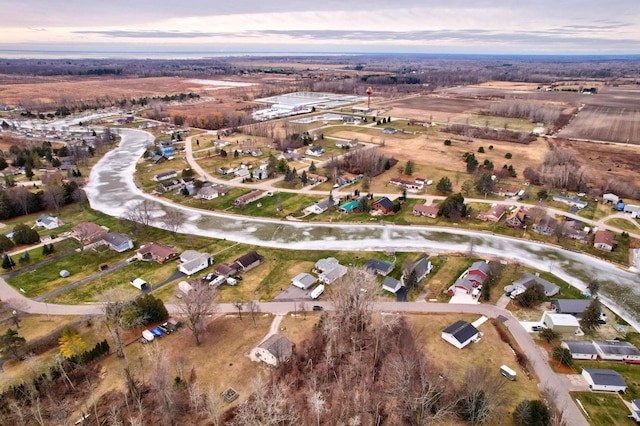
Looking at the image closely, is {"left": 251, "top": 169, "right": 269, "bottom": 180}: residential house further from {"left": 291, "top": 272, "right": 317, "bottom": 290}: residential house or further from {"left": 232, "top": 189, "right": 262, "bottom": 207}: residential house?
{"left": 291, "top": 272, "right": 317, "bottom": 290}: residential house

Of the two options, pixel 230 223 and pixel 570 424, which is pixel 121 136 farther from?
pixel 570 424

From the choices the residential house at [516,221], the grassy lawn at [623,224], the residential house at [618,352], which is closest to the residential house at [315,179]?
the residential house at [516,221]

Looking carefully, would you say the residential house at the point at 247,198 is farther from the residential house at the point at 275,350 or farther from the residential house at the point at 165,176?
the residential house at the point at 275,350

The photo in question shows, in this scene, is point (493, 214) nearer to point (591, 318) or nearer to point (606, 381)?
point (591, 318)

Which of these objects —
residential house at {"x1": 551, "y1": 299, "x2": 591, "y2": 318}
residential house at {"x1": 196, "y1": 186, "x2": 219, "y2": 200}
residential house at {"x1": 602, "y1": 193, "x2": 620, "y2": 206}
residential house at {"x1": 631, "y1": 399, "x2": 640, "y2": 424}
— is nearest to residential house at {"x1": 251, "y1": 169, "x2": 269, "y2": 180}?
residential house at {"x1": 196, "y1": 186, "x2": 219, "y2": 200}

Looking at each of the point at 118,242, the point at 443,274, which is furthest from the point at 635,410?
the point at 118,242

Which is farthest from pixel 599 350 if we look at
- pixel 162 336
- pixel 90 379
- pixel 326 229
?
pixel 90 379
